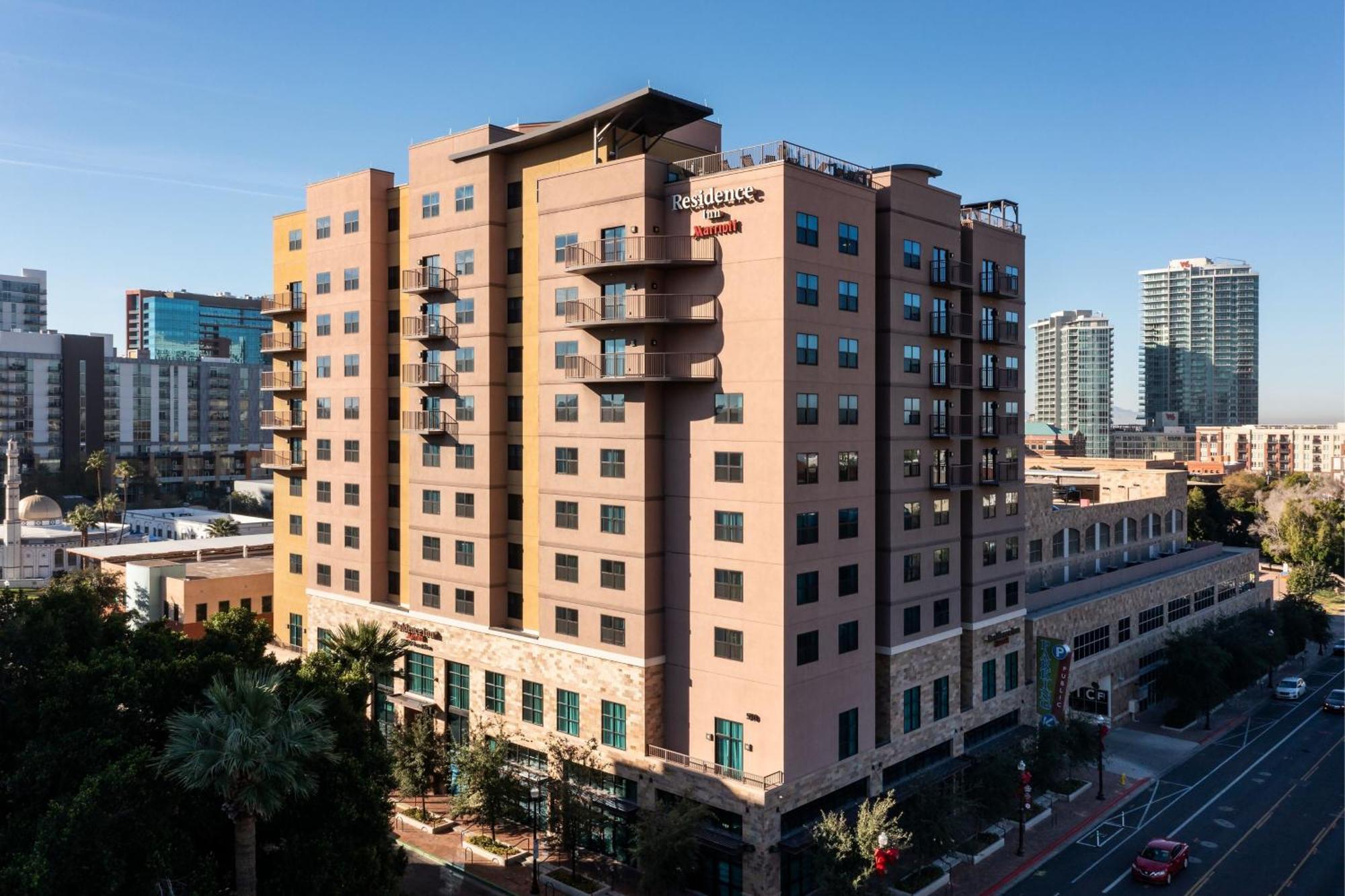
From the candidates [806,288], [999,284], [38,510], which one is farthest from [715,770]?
[38,510]

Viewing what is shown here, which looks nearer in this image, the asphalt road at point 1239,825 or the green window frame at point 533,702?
the asphalt road at point 1239,825

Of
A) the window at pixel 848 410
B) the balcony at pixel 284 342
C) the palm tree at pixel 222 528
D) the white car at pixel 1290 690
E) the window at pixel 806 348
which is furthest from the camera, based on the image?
the palm tree at pixel 222 528

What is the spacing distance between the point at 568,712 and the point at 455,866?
9.53 metres

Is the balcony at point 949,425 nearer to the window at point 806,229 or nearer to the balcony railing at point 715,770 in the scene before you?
the window at point 806,229

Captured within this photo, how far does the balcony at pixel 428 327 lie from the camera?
58594 mm

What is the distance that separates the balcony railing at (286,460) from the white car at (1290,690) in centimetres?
8536

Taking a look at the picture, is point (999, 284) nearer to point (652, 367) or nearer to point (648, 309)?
point (648, 309)

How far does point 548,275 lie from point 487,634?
21573mm

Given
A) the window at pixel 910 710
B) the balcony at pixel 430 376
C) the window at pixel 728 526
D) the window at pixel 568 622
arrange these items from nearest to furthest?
the window at pixel 728 526 < the window at pixel 568 622 < the window at pixel 910 710 < the balcony at pixel 430 376

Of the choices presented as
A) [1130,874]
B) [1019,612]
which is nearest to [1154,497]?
[1019,612]

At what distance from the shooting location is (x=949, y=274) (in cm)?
5581

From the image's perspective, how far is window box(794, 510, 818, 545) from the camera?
45.5 meters

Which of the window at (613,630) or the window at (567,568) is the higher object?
the window at (567,568)

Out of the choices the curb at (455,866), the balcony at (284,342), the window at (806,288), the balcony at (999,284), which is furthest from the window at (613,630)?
the balcony at (284,342)
